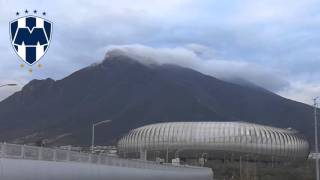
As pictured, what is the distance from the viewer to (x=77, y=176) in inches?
1683

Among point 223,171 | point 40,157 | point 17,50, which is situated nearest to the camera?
point 17,50

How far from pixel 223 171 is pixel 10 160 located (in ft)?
467

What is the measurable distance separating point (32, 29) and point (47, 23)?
32.8 inches

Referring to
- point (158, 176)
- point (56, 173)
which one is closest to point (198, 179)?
point (158, 176)

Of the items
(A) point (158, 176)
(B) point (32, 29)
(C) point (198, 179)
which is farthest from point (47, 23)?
(C) point (198, 179)

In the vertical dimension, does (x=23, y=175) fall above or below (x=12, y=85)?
below

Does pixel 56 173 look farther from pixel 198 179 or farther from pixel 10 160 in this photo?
pixel 198 179

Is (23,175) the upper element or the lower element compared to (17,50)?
lower

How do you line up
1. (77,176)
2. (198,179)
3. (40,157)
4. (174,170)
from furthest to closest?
(198,179) < (174,170) < (77,176) < (40,157)

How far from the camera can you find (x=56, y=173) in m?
37.2

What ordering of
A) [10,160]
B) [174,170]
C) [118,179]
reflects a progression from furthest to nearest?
[174,170]
[118,179]
[10,160]

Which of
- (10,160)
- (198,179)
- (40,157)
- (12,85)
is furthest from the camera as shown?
(198,179)

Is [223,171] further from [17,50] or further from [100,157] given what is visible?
[17,50]

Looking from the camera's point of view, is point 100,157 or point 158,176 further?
point 158,176
